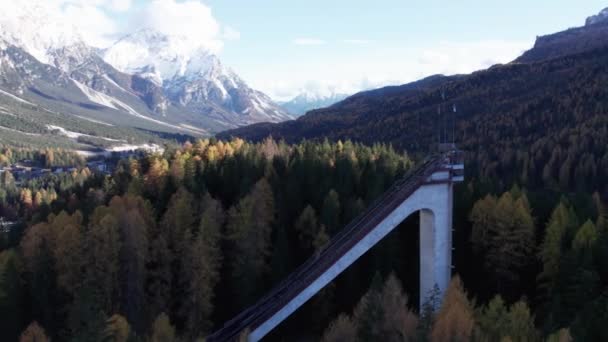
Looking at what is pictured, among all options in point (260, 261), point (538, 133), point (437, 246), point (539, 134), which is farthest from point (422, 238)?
point (538, 133)

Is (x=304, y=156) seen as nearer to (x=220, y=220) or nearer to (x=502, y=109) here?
(x=220, y=220)

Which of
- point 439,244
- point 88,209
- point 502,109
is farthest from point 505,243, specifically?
point 502,109

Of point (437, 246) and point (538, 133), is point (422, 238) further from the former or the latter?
point (538, 133)

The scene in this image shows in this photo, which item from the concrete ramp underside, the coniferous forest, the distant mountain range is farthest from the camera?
the distant mountain range

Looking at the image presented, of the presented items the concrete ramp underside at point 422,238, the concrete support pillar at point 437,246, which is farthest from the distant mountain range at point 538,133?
the concrete support pillar at point 437,246

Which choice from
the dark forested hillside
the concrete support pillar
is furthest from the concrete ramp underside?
the dark forested hillside

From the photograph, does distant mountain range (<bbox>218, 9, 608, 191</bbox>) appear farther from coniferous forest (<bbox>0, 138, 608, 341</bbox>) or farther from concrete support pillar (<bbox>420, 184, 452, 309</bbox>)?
concrete support pillar (<bbox>420, 184, 452, 309</bbox>)

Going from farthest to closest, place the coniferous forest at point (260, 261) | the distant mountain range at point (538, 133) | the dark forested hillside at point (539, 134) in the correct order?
the distant mountain range at point (538, 133) → the dark forested hillside at point (539, 134) → the coniferous forest at point (260, 261)

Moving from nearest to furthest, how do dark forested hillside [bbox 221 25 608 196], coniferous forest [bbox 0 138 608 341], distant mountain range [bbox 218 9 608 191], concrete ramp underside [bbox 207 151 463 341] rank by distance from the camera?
coniferous forest [bbox 0 138 608 341], concrete ramp underside [bbox 207 151 463 341], dark forested hillside [bbox 221 25 608 196], distant mountain range [bbox 218 9 608 191]

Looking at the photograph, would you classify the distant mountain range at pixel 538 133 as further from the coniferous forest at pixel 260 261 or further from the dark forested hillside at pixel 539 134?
the coniferous forest at pixel 260 261
